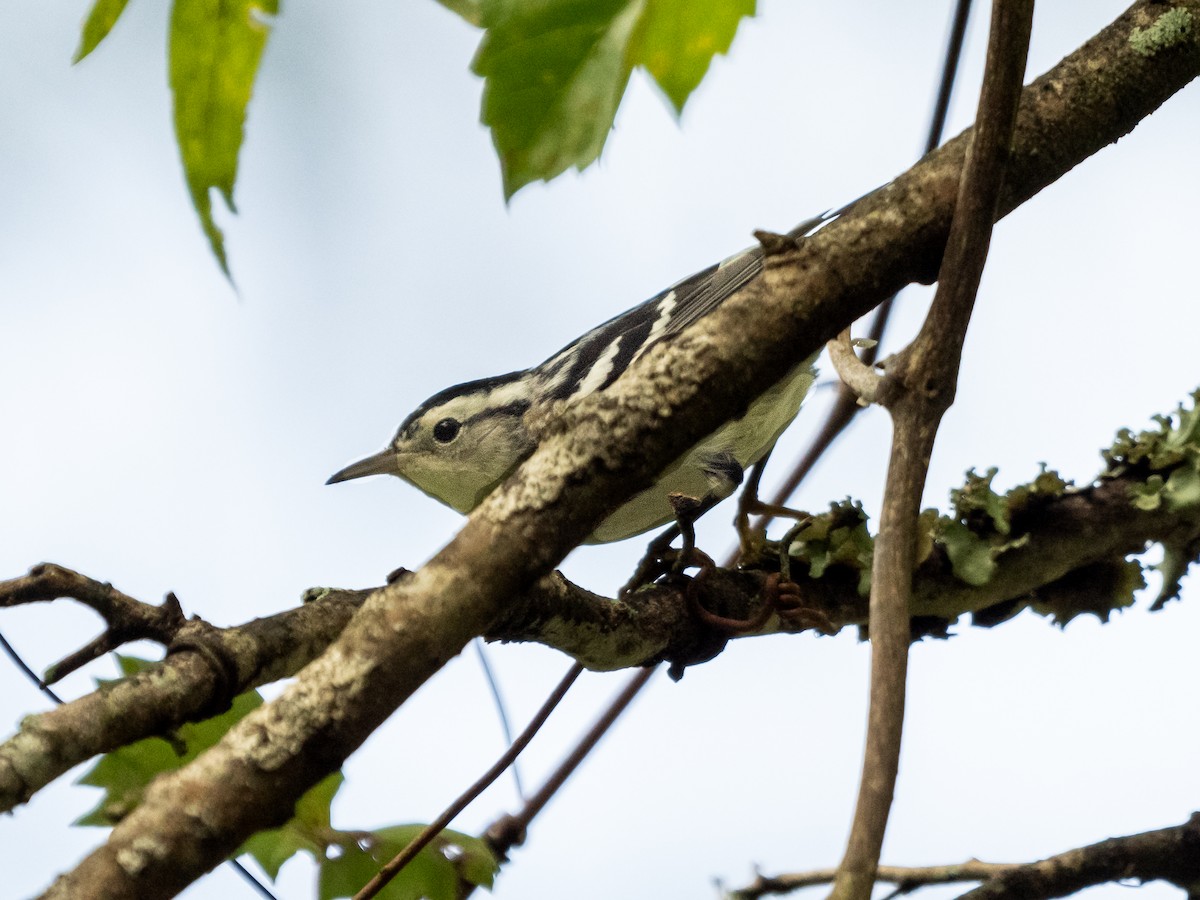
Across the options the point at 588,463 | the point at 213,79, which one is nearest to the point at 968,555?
the point at 588,463

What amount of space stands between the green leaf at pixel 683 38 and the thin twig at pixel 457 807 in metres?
1.05

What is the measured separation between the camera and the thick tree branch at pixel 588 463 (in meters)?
1.08

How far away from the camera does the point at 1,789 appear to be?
3.85 ft

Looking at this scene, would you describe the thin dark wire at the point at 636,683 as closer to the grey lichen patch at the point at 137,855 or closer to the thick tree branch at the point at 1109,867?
the thick tree branch at the point at 1109,867

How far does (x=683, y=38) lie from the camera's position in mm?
1240

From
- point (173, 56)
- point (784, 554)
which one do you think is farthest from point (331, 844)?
point (173, 56)

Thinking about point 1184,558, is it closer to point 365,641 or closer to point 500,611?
point 500,611

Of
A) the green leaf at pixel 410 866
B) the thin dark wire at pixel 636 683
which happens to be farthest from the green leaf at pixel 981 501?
the green leaf at pixel 410 866

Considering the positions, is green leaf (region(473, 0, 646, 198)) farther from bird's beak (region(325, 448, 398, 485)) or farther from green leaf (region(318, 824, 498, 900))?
bird's beak (region(325, 448, 398, 485))

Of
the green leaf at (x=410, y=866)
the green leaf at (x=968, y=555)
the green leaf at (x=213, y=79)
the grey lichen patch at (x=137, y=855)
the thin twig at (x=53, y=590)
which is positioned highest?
the green leaf at (x=968, y=555)

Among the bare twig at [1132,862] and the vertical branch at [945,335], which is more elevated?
the vertical branch at [945,335]

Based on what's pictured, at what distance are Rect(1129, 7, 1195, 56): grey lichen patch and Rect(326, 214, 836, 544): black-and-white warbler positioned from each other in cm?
144

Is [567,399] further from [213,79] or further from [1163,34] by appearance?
[213,79]

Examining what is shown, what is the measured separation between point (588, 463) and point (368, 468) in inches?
102
